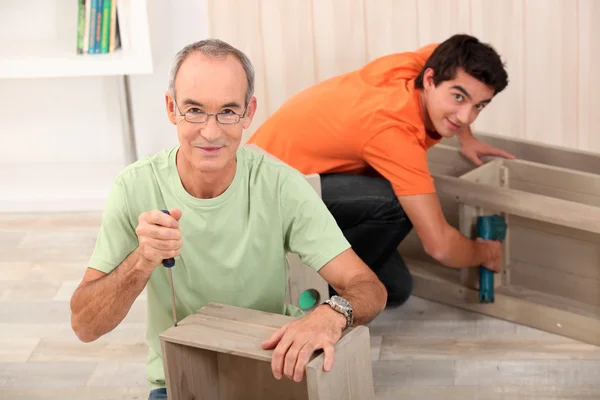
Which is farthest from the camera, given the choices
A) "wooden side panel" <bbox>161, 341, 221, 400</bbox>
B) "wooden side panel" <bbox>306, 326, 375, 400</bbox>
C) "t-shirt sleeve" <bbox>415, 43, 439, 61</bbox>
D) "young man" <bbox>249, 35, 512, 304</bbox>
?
"t-shirt sleeve" <bbox>415, 43, 439, 61</bbox>

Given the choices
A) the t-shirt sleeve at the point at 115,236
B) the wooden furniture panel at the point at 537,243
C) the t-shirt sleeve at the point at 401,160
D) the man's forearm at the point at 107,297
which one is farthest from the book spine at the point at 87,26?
the man's forearm at the point at 107,297

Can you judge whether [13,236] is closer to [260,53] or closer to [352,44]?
[260,53]

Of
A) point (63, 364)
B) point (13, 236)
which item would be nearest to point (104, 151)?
point (13, 236)

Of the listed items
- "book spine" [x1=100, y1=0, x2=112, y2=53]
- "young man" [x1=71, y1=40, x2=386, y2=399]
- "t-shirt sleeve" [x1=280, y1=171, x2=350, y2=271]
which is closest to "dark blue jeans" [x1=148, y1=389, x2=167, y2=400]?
"young man" [x1=71, y1=40, x2=386, y2=399]

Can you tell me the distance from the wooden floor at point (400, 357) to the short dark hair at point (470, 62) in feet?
2.28

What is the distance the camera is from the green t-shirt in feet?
6.00

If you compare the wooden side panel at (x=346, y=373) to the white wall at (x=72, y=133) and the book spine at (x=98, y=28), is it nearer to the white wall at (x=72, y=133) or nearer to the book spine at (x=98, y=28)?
the book spine at (x=98, y=28)

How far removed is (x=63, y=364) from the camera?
8.86 ft

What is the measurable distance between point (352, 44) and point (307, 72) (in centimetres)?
19

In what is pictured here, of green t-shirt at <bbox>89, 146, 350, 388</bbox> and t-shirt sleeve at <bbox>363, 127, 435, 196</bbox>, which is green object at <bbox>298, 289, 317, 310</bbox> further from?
green t-shirt at <bbox>89, 146, 350, 388</bbox>

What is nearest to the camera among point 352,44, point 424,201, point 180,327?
point 180,327

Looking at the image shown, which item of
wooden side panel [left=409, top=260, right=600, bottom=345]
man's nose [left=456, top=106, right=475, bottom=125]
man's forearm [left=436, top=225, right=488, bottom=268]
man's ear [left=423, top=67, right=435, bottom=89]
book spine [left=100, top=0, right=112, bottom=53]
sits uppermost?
book spine [left=100, top=0, right=112, bottom=53]

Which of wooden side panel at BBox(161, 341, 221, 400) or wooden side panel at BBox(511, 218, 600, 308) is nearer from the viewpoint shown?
wooden side panel at BBox(161, 341, 221, 400)

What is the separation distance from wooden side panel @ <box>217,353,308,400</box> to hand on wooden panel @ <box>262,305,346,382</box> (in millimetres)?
195
